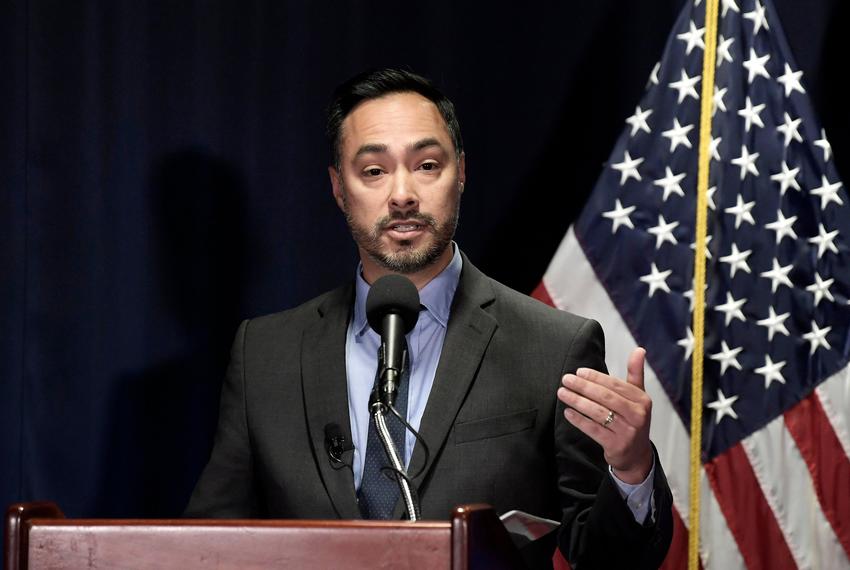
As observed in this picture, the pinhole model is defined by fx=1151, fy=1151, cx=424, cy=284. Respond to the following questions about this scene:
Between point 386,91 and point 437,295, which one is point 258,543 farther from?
point 386,91

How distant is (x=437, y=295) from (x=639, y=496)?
606 millimetres

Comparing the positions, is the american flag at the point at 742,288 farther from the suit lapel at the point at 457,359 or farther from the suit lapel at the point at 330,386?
the suit lapel at the point at 330,386

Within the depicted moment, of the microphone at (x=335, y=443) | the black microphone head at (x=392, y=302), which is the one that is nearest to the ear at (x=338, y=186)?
the microphone at (x=335, y=443)

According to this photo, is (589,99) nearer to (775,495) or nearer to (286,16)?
(286,16)

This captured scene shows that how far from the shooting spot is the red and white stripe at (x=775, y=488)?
252cm

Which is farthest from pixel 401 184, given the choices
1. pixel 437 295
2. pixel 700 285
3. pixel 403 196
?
pixel 700 285

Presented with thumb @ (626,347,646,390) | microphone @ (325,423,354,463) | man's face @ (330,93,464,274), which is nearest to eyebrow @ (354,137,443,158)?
man's face @ (330,93,464,274)

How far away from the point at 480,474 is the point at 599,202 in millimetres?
1035

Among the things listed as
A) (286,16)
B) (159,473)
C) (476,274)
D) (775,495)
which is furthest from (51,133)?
(775,495)

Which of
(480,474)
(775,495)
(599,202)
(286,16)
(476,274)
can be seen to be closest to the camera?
(480,474)

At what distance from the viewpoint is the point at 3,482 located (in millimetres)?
2785

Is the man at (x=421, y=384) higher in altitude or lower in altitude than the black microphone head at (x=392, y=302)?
lower

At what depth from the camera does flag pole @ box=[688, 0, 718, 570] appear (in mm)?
2566

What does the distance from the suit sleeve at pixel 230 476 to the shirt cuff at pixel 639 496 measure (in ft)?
2.38
